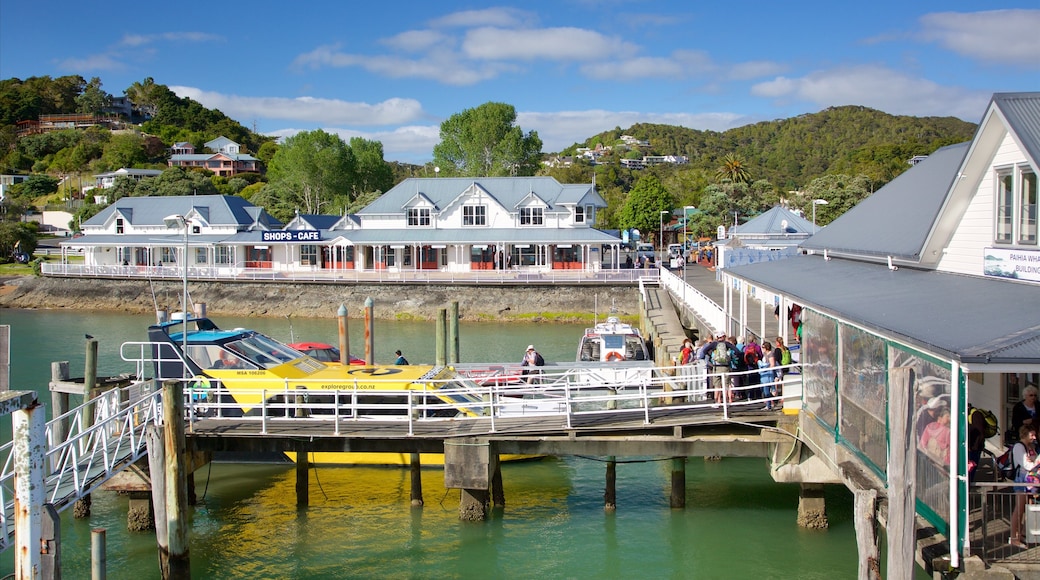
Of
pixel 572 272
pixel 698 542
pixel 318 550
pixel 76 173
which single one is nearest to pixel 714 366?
pixel 698 542

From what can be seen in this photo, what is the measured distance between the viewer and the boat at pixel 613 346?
1085 inches

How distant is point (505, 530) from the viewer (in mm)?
17281

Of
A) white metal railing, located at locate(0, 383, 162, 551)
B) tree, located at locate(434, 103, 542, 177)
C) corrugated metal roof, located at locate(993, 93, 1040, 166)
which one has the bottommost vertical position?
white metal railing, located at locate(0, 383, 162, 551)

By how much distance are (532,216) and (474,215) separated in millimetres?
4496

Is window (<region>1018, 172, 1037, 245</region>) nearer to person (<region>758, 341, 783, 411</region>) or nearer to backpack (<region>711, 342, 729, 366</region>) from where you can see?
person (<region>758, 341, 783, 411</region>)

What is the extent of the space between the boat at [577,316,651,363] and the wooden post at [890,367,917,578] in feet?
57.5

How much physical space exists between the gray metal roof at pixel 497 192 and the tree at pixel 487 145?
114 ft

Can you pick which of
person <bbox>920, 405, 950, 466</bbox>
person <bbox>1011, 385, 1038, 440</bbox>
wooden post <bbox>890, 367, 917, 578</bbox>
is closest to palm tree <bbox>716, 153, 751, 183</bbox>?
person <bbox>1011, 385, 1038, 440</bbox>

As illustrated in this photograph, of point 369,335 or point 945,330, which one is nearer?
point 945,330

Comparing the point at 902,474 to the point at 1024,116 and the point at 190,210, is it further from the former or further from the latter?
the point at 190,210

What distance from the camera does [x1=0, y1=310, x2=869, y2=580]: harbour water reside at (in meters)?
15.7

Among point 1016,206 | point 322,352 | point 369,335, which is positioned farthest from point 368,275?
point 1016,206

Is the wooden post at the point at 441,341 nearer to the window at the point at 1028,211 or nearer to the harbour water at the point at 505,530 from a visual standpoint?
the harbour water at the point at 505,530

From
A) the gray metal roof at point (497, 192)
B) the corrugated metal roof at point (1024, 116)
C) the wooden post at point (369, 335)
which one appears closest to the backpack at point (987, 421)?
the corrugated metal roof at point (1024, 116)
